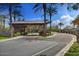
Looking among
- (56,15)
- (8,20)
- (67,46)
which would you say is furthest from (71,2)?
(8,20)

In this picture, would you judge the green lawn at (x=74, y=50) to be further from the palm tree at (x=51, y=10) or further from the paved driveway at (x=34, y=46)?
the palm tree at (x=51, y=10)

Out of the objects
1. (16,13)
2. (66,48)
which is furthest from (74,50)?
(16,13)

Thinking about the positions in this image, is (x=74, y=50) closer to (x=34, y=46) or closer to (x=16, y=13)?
(x=34, y=46)

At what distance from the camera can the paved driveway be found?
3312mm

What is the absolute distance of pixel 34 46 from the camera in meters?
3.37

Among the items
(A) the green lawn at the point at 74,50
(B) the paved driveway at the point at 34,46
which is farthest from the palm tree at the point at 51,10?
(A) the green lawn at the point at 74,50

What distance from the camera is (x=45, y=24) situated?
341cm

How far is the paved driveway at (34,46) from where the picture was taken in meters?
3.31

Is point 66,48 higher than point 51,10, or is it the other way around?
point 51,10

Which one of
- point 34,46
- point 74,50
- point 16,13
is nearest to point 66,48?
point 74,50

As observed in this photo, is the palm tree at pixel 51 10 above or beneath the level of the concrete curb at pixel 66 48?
above

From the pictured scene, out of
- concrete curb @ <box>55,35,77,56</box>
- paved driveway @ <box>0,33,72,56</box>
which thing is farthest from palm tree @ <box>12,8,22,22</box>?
concrete curb @ <box>55,35,77,56</box>

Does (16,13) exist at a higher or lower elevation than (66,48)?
higher

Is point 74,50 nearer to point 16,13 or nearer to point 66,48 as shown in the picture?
point 66,48
